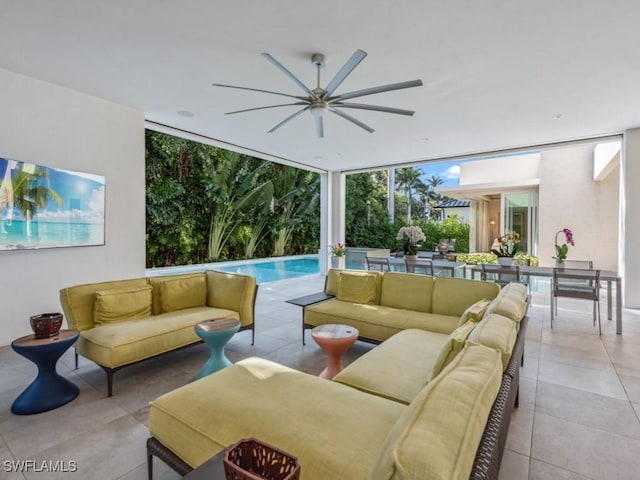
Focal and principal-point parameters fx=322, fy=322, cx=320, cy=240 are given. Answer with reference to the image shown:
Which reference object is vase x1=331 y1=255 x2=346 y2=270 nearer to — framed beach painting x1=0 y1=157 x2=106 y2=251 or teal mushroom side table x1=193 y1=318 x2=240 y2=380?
framed beach painting x1=0 y1=157 x2=106 y2=251

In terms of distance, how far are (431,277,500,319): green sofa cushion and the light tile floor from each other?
0.83 m

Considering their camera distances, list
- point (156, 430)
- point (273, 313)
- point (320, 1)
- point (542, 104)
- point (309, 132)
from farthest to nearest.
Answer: point (309, 132) → point (273, 313) → point (542, 104) → point (320, 1) → point (156, 430)

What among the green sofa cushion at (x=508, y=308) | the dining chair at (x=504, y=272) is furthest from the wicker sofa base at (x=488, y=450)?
the dining chair at (x=504, y=272)

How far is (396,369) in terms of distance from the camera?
2.28m

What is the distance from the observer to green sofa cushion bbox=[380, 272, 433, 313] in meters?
3.84

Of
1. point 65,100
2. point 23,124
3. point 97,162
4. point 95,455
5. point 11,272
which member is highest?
point 65,100

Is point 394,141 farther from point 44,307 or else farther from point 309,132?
point 44,307

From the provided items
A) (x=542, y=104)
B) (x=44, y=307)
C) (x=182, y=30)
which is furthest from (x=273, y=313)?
(x=542, y=104)

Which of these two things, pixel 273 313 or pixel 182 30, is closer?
pixel 182 30

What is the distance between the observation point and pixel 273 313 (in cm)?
551

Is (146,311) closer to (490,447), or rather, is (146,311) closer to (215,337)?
(215,337)

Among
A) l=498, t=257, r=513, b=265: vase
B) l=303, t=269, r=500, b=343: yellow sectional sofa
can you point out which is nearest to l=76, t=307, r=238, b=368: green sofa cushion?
l=303, t=269, r=500, b=343: yellow sectional sofa

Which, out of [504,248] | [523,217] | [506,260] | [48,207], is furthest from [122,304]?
[523,217]

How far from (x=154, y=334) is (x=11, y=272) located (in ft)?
7.80
